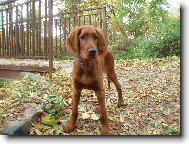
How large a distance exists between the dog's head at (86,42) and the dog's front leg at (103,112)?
0.22m

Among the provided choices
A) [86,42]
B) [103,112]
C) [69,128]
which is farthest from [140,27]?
[69,128]

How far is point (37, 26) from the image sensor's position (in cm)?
259

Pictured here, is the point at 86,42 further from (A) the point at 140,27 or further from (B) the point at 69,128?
(B) the point at 69,128

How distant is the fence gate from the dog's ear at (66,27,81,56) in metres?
0.15

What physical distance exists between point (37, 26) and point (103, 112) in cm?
94

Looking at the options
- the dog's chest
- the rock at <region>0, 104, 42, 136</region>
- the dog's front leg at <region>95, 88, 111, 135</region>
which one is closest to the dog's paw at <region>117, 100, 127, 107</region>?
the dog's front leg at <region>95, 88, 111, 135</region>

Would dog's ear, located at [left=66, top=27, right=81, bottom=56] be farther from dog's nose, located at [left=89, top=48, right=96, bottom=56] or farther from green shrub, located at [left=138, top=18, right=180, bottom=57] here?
green shrub, located at [left=138, top=18, right=180, bottom=57]

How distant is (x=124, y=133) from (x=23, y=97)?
732mm

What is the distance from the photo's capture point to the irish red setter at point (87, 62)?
1.85 meters

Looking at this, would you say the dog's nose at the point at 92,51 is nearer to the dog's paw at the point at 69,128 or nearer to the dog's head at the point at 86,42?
the dog's head at the point at 86,42

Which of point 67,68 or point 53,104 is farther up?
point 67,68

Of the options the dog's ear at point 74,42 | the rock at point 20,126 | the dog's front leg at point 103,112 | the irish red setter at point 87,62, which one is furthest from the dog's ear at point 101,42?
the rock at point 20,126

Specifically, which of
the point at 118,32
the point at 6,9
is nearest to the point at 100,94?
the point at 118,32

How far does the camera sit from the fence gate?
208cm
